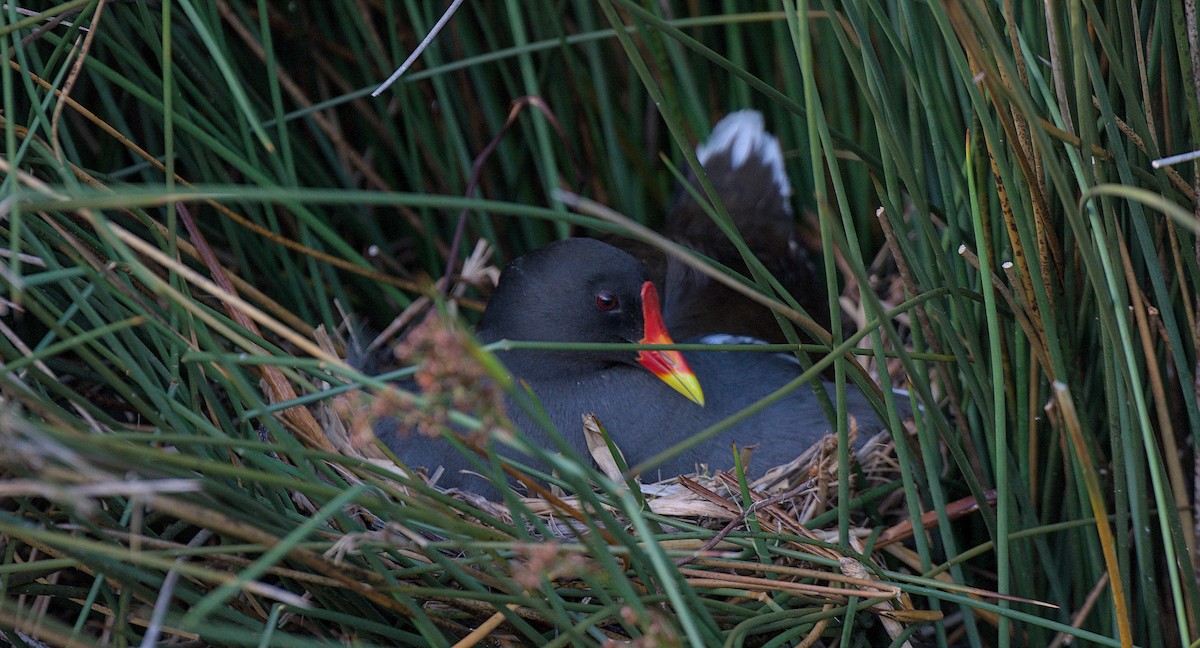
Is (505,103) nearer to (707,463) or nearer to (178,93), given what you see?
(178,93)

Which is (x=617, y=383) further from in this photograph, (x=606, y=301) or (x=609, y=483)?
(x=609, y=483)

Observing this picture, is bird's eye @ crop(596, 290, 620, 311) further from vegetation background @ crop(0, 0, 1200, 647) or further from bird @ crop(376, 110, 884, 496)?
vegetation background @ crop(0, 0, 1200, 647)

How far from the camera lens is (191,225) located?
1.50 metres

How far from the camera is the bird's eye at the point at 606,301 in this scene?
70.2 inches

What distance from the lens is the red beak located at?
5.90 feet

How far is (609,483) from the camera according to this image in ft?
2.96

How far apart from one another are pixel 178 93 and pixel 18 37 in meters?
0.37

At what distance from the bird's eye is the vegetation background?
1.28 feet

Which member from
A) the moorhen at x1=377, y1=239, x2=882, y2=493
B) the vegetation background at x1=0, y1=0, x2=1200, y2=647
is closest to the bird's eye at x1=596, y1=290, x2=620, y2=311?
the moorhen at x1=377, y1=239, x2=882, y2=493

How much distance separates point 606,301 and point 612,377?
14 cm

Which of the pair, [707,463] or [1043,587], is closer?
[1043,587]

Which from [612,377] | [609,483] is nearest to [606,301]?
[612,377]

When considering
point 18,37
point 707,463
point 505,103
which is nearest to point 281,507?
point 18,37

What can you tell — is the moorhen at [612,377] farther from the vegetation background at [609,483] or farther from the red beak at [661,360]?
the vegetation background at [609,483]
